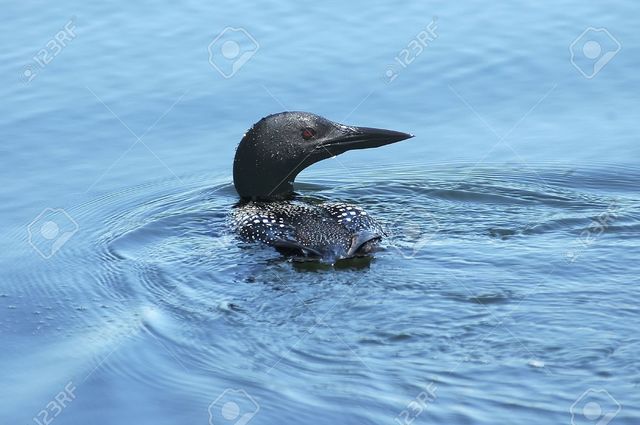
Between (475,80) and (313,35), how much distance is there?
1.60 metres

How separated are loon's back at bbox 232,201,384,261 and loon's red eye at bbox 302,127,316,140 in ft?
2.31

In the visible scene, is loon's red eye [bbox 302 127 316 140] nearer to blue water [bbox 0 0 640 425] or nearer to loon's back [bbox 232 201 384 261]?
blue water [bbox 0 0 640 425]

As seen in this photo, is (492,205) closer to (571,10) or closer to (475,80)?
(475,80)

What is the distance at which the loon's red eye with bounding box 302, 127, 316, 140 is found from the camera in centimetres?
837

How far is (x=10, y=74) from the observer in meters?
10.6

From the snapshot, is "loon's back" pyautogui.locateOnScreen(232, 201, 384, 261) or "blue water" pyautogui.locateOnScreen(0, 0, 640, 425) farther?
"loon's back" pyautogui.locateOnScreen(232, 201, 384, 261)

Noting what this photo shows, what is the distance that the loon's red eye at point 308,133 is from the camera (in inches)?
329

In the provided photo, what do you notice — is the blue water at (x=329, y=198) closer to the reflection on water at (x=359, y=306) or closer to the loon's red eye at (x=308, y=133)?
the reflection on water at (x=359, y=306)

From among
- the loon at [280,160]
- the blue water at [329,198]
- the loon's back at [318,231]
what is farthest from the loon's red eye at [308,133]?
the loon's back at [318,231]

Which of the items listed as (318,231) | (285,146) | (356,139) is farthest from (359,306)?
(356,139)

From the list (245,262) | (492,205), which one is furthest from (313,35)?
(245,262)

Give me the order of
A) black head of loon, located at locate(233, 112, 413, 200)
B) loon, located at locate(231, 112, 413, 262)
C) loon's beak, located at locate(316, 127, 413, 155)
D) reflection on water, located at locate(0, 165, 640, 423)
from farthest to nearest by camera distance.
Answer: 1. loon's beak, located at locate(316, 127, 413, 155)
2. black head of loon, located at locate(233, 112, 413, 200)
3. loon, located at locate(231, 112, 413, 262)
4. reflection on water, located at locate(0, 165, 640, 423)

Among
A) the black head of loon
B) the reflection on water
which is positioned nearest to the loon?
the black head of loon

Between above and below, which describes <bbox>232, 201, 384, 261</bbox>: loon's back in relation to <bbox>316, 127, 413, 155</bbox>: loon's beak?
below
